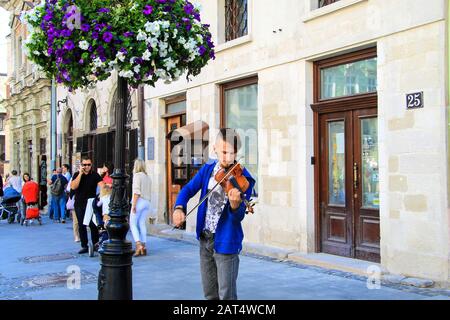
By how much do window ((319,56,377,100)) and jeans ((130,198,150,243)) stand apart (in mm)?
→ 3648

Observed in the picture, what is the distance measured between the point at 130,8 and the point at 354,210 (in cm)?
473

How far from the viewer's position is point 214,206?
15.4 ft

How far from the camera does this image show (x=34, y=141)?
80.6 ft

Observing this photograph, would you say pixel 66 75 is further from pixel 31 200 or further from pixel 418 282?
pixel 31 200

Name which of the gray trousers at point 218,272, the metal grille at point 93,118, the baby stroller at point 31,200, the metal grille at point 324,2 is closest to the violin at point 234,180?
the gray trousers at point 218,272

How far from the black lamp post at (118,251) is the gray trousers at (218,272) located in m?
0.87

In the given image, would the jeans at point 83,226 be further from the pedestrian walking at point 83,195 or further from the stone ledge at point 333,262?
the stone ledge at point 333,262

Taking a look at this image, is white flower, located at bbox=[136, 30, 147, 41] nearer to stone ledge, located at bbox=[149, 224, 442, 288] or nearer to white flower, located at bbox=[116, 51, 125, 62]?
white flower, located at bbox=[116, 51, 125, 62]

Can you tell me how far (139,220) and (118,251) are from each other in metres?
4.75

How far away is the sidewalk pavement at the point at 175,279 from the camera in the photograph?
260 inches

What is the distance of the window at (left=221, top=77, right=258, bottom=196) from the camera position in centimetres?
1077

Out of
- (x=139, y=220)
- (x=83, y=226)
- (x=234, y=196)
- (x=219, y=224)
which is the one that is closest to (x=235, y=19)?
(x=139, y=220)

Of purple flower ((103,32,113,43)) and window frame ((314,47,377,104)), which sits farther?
window frame ((314,47,377,104))

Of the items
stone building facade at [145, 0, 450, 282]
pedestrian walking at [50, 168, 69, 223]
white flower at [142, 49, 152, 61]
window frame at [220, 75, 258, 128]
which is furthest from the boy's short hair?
pedestrian walking at [50, 168, 69, 223]
